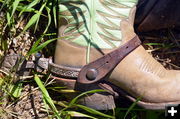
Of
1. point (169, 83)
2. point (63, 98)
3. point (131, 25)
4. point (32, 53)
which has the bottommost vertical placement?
point (63, 98)

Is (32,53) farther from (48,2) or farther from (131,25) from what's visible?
(131,25)

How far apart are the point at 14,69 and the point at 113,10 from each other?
490 millimetres

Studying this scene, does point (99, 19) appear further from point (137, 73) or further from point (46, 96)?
point (46, 96)

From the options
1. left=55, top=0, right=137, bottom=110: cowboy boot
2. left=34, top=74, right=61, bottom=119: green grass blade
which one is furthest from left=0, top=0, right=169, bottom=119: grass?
left=55, top=0, right=137, bottom=110: cowboy boot

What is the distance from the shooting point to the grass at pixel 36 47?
1482mm

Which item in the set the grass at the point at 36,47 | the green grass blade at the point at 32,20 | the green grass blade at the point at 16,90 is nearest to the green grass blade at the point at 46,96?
the grass at the point at 36,47

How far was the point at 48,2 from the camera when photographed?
1513 millimetres

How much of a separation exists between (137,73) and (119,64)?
3.1 inches

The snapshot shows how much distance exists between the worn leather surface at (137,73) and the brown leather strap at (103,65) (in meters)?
0.02

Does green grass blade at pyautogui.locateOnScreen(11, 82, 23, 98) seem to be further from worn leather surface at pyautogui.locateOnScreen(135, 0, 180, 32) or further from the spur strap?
worn leather surface at pyautogui.locateOnScreen(135, 0, 180, 32)

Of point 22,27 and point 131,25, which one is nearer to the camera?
point 131,25

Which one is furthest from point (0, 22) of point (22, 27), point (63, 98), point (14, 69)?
point (63, 98)

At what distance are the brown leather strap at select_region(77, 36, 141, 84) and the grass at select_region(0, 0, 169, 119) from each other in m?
0.13

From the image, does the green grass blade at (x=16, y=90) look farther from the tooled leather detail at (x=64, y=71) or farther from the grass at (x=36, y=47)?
the tooled leather detail at (x=64, y=71)
